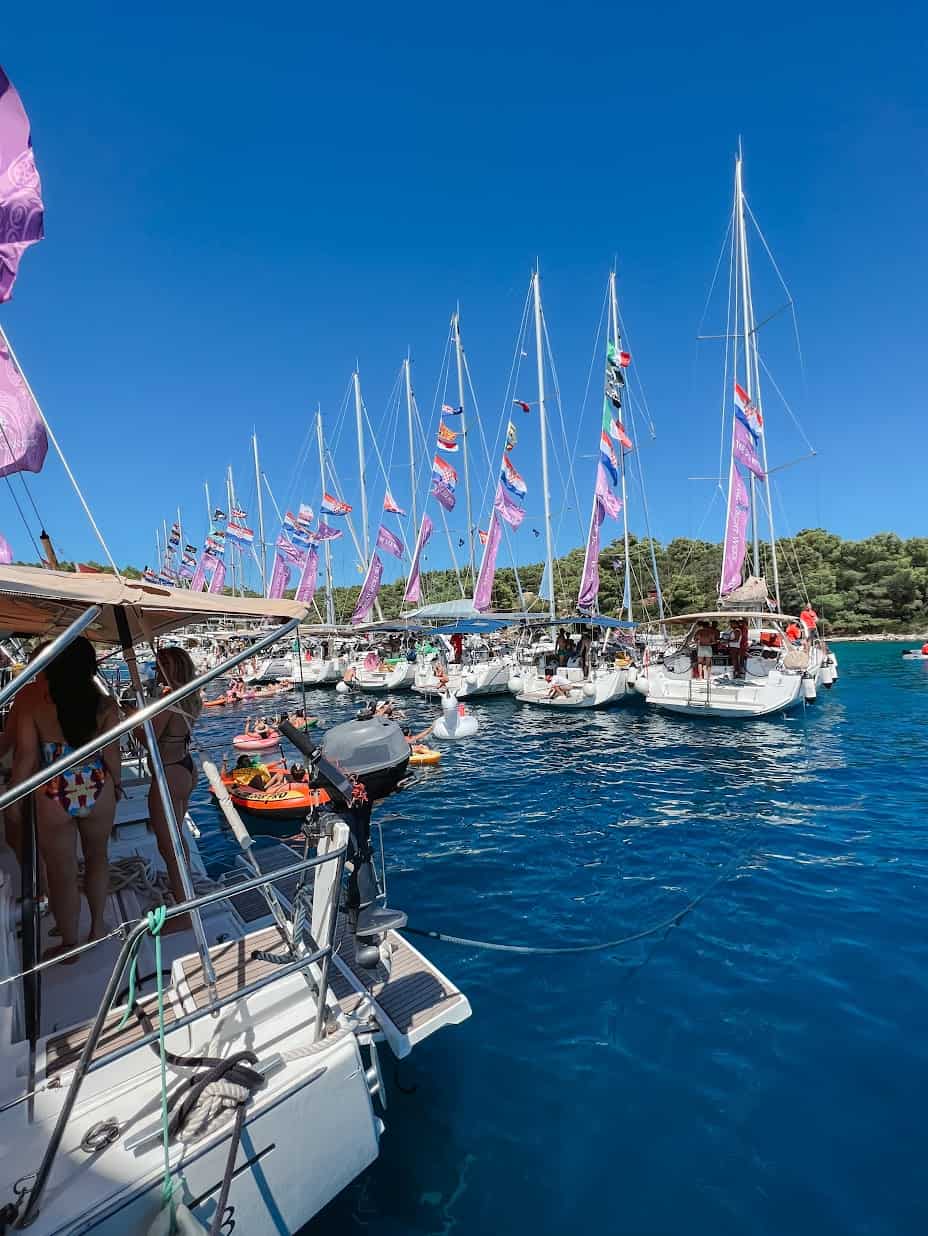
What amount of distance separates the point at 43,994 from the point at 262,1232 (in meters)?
2.21

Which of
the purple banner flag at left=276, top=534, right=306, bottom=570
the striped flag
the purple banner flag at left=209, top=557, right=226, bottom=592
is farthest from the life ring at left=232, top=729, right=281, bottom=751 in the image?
the purple banner flag at left=209, top=557, right=226, bottom=592

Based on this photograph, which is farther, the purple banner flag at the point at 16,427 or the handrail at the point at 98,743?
the purple banner flag at the point at 16,427

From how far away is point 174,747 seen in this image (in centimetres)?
530

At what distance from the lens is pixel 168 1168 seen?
226 cm

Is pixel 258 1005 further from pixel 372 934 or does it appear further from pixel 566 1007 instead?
pixel 566 1007

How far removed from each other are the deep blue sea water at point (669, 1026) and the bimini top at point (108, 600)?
350 cm

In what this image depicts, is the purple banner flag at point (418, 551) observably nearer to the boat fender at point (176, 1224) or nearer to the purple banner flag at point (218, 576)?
the purple banner flag at point (218, 576)

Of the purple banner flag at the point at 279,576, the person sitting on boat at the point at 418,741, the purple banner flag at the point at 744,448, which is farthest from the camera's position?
the purple banner flag at the point at 279,576

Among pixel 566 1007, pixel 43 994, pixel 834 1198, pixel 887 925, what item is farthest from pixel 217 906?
pixel 887 925

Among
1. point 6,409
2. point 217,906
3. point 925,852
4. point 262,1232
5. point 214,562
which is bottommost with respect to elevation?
point 925,852

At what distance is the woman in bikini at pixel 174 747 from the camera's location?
16.3ft

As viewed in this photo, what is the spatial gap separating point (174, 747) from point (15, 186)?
4.61 m

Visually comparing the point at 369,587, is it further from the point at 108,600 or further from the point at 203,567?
the point at 108,600

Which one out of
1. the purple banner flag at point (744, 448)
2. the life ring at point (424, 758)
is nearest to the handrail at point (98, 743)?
the life ring at point (424, 758)
